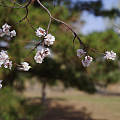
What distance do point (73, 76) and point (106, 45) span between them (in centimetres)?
192

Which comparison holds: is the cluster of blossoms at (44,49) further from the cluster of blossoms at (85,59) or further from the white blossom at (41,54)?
the cluster of blossoms at (85,59)

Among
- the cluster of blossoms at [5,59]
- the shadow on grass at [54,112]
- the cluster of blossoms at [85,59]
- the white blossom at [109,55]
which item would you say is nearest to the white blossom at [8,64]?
the cluster of blossoms at [5,59]

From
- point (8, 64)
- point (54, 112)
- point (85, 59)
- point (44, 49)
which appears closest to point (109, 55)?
point (85, 59)

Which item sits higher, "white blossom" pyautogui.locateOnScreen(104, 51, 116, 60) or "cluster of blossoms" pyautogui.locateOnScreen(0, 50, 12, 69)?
"white blossom" pyautogui.locateOnScreen(104, 51, 116, 60)

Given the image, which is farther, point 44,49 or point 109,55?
point 109,55

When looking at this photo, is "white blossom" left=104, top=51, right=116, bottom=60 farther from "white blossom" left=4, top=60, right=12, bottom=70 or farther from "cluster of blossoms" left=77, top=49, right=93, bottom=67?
"white blossom" left=4, top=60, right=12, bottom=70

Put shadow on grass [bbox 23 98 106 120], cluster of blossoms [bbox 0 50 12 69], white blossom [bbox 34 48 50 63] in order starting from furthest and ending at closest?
shadow on grass [bbox 23 98 106 120], cluster of blossoms [bbox 0 50 12 69], white blossom [bbox 34 48 50 63]

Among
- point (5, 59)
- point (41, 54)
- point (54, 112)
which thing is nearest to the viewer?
point (41, 54)

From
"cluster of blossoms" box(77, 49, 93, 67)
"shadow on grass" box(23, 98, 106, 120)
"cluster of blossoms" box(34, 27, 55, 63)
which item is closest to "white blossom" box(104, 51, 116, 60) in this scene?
"cluster of blossoms" box(77, 49, 93, 67)

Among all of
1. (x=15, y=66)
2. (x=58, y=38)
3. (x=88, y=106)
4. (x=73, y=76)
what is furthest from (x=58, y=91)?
(x=15, y=66)

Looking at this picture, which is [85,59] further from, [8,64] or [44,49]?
[8,64]

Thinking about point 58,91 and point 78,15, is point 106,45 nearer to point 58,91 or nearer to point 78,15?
point 78,15

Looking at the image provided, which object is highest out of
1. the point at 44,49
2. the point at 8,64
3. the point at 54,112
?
the point at 44,49

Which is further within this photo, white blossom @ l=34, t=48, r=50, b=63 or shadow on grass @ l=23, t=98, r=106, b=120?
shadow on grass @ l=23, t=98, r=106, b=120
